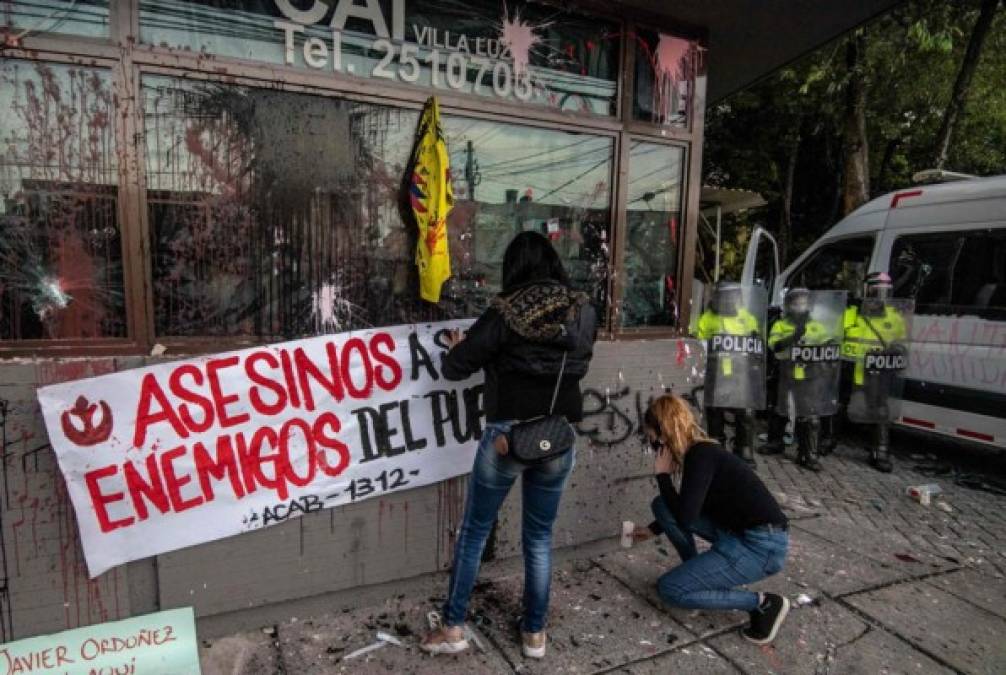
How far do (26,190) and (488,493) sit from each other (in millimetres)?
2163

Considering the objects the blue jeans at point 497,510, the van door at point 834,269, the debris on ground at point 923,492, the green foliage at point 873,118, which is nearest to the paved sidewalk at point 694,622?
the blue jeans at point 497,510

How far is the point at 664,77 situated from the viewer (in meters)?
3.70

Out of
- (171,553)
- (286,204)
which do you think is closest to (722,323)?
(286,204)

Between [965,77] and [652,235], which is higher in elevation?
[965,77]

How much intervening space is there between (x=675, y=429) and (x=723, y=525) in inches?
21.6

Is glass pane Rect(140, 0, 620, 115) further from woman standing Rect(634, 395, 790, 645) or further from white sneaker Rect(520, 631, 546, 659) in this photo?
white sneaker Rect(520, 631, 546, 659)

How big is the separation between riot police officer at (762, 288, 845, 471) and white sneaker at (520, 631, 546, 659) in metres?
3.99

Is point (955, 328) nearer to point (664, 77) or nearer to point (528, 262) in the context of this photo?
point (664, 77)

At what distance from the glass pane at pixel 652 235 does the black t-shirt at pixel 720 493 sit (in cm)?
115

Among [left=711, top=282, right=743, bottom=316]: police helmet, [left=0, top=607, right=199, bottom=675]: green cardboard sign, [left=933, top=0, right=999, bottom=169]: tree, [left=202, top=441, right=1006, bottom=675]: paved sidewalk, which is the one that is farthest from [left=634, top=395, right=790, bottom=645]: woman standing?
[left=933, top=0, right=999, bottom=169]: tree

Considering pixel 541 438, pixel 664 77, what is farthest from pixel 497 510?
pixel 664 77

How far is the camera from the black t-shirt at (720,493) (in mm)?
2758

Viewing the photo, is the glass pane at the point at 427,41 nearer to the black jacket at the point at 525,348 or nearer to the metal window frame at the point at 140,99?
the metal window frame at the point at 140,99

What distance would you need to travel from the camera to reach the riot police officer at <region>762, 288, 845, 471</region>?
559 centimetres
